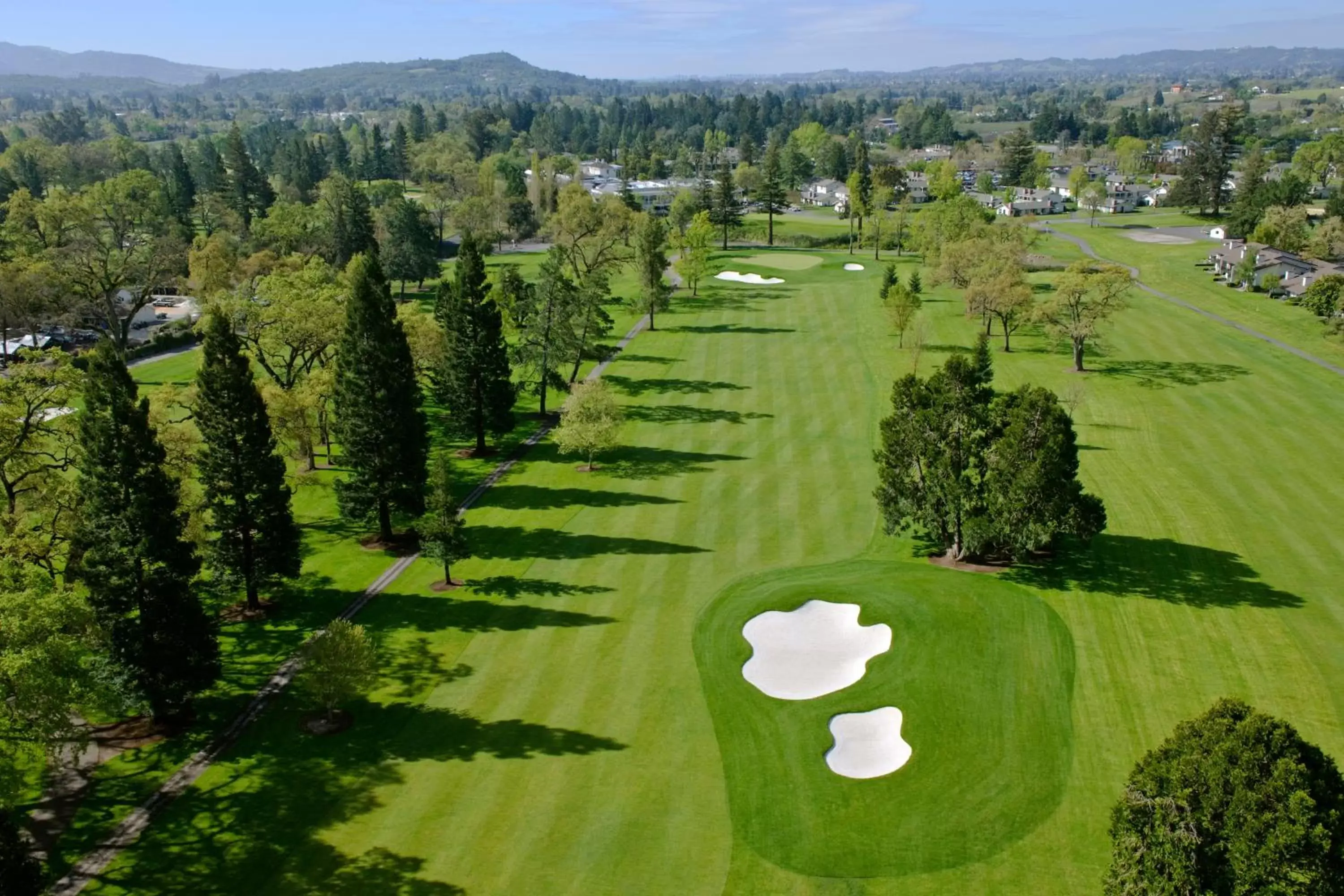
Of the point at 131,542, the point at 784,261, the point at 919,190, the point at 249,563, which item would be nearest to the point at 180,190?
the point at 784,261

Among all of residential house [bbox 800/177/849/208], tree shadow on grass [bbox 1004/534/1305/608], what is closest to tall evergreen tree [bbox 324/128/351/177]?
residential house [bbox 800/177/849/208]

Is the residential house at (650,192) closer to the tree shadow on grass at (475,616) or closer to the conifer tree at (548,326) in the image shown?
the conifer tree at (548,326)

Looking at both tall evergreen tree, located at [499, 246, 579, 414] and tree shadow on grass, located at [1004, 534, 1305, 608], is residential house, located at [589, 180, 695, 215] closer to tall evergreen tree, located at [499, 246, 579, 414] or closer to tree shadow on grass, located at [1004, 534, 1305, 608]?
tall evergreen tree, located at [499, 246, 579, 414]

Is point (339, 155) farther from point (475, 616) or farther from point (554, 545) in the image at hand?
point (475, 616)

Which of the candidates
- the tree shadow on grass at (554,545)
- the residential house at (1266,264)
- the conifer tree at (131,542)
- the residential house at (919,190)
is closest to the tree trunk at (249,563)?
the conifer tree at (131,542)

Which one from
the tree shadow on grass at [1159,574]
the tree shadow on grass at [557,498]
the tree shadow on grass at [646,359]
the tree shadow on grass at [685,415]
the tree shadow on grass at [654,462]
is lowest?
the tree shadow on grass at [557,498]

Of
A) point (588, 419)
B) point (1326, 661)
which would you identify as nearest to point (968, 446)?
point (1326, 661)
